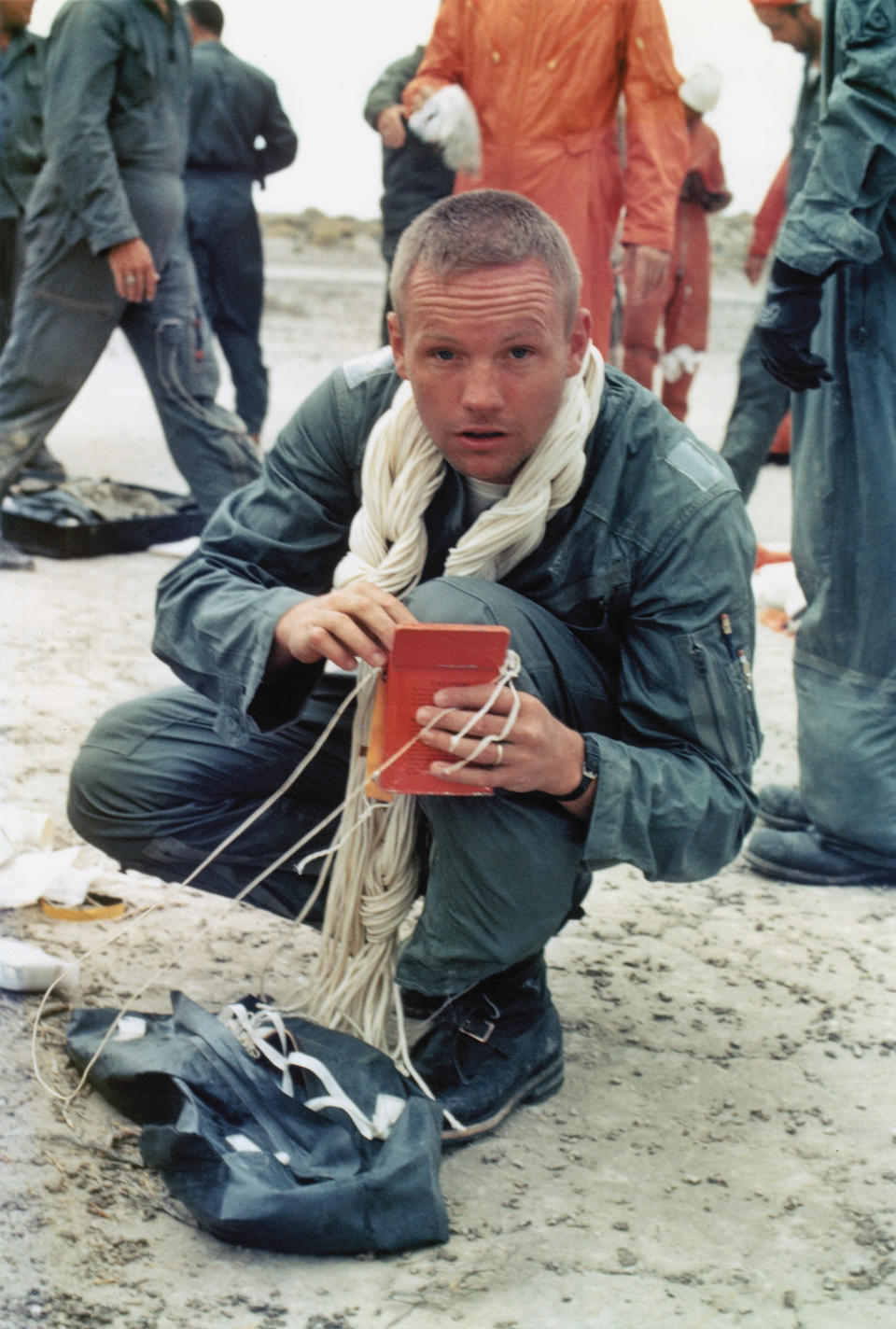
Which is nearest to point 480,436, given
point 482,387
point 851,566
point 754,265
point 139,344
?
point 482,387

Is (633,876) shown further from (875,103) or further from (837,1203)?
(875,103)

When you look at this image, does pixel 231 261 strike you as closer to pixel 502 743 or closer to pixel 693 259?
pixel 693 259

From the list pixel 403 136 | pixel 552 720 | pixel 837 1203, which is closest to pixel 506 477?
pixel 552 720

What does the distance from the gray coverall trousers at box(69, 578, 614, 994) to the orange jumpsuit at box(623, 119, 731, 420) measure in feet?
13.8

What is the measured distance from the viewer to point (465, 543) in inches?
73.9

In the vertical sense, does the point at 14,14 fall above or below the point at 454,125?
above

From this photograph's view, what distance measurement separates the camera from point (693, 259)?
649cm

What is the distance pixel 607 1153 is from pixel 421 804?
51cm

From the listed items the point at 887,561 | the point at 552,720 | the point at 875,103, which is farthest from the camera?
the point at 887,561

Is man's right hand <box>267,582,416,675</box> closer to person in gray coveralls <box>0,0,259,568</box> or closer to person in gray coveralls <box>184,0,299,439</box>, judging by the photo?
person in gray coveralls <box>0,0,259,568</box>

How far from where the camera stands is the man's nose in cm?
176

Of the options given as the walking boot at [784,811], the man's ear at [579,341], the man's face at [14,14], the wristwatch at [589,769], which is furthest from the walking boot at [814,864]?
the man's face at [14,14]

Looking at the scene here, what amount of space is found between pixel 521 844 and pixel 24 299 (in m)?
3.09

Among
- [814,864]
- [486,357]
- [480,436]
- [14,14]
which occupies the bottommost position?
[814,864]
